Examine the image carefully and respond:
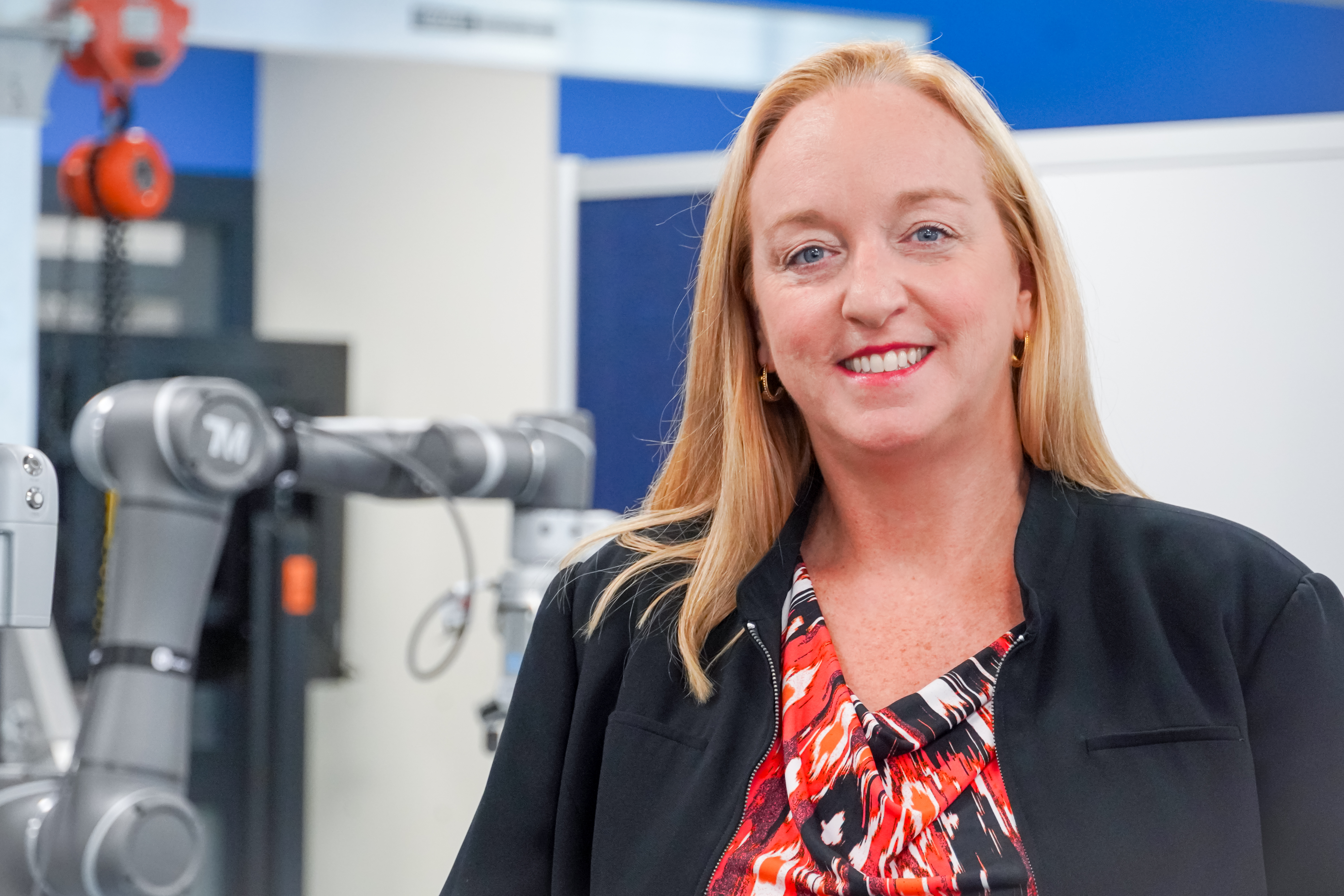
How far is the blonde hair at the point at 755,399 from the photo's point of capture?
40.4 inches

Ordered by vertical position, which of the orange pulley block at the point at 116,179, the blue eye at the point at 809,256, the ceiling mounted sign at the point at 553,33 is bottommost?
the blue eye at the point at 809,256

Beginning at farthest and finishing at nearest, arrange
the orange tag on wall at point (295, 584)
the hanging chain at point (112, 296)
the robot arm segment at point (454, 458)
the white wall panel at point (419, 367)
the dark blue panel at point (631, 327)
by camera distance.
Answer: the white wall panel at point (419, 367) < the orange tag on wall at point (295, 584) < the dark blue panel at point (631, 327) < the hanging chain at point (112, 296) < the robot arm segment at point (454, 458)

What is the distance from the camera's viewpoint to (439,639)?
265 cm

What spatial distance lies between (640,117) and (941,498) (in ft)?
10.8

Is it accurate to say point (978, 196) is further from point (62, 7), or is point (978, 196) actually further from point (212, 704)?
point (212, 704)

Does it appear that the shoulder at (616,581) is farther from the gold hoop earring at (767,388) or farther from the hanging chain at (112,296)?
the hanging chain at (112,296)

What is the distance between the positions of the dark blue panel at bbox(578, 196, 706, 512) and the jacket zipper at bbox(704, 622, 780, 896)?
1509 millimetres

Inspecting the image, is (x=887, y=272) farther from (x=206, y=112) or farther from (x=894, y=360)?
(x=206, y=112)

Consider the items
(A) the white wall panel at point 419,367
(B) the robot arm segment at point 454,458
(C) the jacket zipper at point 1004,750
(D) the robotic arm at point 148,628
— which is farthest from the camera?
(A) the white wall panel at point 419,367

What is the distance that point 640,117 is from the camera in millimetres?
4156

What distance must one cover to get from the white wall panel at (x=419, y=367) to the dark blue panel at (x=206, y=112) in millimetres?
447

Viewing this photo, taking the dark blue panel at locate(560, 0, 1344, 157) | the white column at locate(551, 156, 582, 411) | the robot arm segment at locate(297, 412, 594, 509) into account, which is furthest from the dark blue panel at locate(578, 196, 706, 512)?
the dark blue panel at locate(560, 0, 1344, 157)

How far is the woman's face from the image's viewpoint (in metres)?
0.97

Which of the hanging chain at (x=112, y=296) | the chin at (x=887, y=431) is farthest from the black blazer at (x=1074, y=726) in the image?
the hanging chain at (x=112, y=296)
